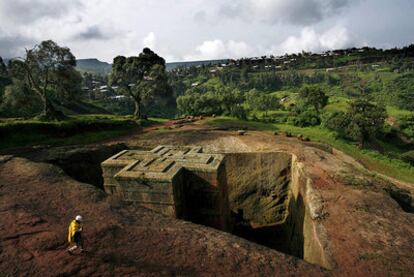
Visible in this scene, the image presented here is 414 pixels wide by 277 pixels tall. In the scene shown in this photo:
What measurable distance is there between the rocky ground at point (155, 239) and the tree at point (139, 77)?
82.5 ft

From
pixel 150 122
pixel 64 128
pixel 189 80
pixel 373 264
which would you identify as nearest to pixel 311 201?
pixel 373 264

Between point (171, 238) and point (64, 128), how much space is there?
2162 centimetres

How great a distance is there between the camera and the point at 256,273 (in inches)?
280

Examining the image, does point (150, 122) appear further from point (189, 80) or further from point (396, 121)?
point (189, 80)

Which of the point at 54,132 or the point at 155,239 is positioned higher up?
the point at 54,132

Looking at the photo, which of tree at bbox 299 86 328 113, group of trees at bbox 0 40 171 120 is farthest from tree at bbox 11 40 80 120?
tree at bbox 299 86 328 113

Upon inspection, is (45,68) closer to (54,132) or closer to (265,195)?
(54,132)

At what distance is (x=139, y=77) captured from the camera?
3778 centimetres

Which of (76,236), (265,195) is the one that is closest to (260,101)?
(265,195)

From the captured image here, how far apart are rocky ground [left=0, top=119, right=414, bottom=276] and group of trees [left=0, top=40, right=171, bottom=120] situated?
2071 centimetres

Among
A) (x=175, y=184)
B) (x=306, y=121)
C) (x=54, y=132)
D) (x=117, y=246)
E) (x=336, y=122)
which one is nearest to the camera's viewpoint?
(x=117, y=246)

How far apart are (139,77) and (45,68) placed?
11.4 m

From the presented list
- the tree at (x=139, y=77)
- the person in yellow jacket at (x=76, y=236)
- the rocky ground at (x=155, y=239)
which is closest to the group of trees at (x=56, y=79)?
the tree at (x=139, y=77)

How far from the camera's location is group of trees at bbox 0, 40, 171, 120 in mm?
29359
